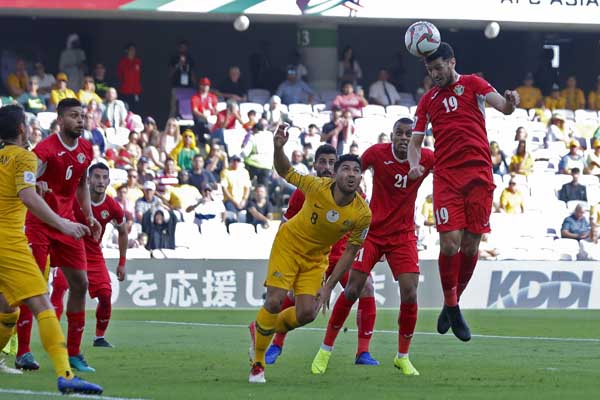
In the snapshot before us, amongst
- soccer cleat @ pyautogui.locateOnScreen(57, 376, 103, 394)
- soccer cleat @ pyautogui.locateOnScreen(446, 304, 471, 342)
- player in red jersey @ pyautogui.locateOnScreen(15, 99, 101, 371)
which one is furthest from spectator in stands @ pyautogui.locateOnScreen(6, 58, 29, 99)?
soccer cleat @ pyautogui.locateOnScreen(57, 376, 103, 394)

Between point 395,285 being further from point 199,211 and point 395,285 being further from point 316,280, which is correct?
point 316,280

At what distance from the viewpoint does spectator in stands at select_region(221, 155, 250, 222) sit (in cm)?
2534

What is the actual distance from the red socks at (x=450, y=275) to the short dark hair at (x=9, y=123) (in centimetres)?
441

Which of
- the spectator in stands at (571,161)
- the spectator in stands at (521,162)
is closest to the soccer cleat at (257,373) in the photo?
the spectator in stands at (521,162)

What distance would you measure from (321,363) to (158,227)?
37.7ft

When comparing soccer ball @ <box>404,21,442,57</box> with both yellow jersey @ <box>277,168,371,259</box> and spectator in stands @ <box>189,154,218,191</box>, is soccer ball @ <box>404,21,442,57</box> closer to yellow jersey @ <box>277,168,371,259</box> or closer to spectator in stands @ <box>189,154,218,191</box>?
yellow jersey @ <box>277,168,371,259</box>

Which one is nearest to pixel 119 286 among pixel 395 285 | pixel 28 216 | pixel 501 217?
pixel 395 285

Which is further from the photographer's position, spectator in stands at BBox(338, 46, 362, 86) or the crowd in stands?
spectator in stands at BBox(338, 46, 362, 86)

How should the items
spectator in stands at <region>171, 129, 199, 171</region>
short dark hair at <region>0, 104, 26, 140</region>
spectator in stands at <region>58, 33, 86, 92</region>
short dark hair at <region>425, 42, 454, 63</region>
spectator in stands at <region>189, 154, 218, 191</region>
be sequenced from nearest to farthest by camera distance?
short dark hair at <region>0, 104, 26, 140</region> < short dark hair at <region>425, 42, 454, 63</region> < spectator in stands at <region>189, 154, 218, 191</region> < spectator in stands at <region>171, 129, 199, 171</region> < spectator in stands at <region>58, 33, 86, 92</region>

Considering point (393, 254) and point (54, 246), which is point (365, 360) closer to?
point (393, 254)

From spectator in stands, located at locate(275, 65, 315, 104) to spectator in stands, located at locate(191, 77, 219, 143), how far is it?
6.04ft

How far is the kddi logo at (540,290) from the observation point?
78.6ft

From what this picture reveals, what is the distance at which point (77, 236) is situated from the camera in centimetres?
937

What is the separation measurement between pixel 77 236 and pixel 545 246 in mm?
17736
